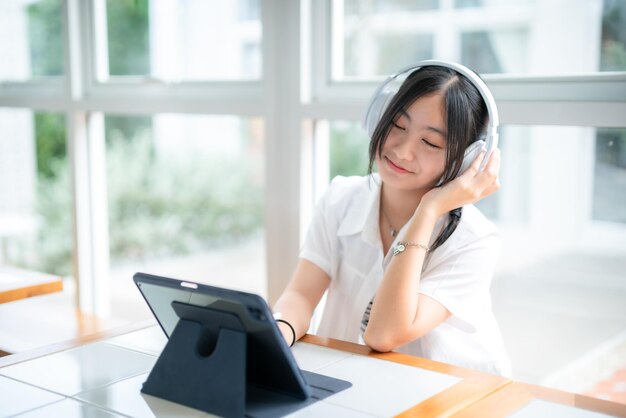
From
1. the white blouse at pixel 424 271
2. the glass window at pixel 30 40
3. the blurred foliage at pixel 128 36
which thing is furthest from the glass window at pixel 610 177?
the glass window at pixel 30 40

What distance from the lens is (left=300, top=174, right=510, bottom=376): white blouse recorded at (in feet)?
5.16

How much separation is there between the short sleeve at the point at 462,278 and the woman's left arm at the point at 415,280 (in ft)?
0.08

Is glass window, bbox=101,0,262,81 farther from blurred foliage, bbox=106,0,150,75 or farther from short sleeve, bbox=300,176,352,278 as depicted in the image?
short sleeve, bbox=300,176,352,278

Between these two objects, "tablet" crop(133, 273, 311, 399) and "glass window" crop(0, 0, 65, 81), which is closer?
"tablet" crop(133, 273, 311, 399)

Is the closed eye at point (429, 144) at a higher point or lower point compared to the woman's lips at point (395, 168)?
higher

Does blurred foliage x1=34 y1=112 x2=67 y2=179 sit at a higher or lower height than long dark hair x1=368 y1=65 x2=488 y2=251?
lower

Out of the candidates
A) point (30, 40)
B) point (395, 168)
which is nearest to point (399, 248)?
point (395, 168)

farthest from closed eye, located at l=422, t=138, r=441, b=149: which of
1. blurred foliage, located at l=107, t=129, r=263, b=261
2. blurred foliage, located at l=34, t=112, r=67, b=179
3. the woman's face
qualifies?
blurred foliage, located at l=34, t=112, r=67, b=179

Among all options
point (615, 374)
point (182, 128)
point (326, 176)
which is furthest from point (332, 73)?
point (615, 374)

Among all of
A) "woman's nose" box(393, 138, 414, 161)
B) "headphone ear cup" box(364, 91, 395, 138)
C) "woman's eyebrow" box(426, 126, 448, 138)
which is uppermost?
"headphone ear cup" box(364, 91, 395, 138)

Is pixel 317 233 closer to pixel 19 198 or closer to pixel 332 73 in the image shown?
pixel 332 73

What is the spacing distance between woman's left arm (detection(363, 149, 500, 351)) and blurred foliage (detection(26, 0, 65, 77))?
208cm

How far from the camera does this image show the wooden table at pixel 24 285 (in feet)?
6.03

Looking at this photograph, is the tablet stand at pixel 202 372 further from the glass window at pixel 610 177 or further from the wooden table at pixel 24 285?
the glass window at pixel 610 177
